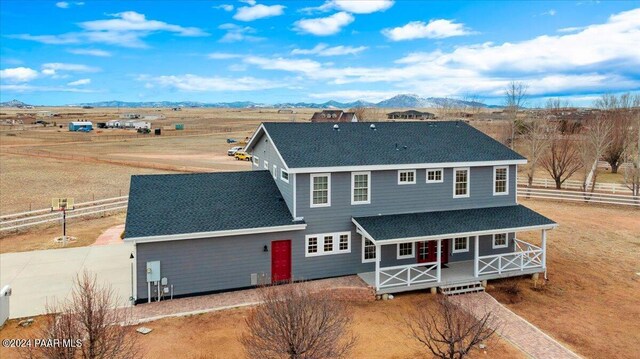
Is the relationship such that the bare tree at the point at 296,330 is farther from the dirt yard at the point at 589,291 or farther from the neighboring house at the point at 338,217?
the dirt yard at the point at 589,291

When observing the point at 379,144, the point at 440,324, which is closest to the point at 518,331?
the point at 440,324

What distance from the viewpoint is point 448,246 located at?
21250 millimetres

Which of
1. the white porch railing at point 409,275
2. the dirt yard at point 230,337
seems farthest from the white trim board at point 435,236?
the dirt yard at point 230,337

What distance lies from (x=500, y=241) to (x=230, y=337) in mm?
14399

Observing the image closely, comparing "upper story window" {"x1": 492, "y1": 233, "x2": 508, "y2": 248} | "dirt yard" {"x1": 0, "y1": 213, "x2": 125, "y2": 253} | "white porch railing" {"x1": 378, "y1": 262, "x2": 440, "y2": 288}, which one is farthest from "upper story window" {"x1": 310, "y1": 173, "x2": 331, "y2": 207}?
"dirt yard" {"x1": 0, "y1": 213, "x2": 125, "y2": 253}

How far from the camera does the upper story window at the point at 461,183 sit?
2152cm

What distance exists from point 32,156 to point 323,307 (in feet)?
222

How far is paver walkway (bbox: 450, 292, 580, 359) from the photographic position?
13.8m

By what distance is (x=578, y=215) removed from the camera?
3200 cm

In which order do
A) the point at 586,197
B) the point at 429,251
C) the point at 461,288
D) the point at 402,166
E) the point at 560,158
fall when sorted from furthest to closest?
1. the point at 560,158
2. the point at 586,197
3. the point at 429,251
4. the point at 402,166
5. the point at 461,288

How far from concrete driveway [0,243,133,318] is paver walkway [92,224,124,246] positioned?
0.86 meters

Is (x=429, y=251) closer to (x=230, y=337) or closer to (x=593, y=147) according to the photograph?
(x=230, y=337)

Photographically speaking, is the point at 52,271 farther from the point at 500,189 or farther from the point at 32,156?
the point at 32,156

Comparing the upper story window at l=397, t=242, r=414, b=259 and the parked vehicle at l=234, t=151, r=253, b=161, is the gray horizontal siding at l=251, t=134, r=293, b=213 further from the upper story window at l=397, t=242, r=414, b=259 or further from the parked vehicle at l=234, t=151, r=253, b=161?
the parked vehicle at l=234, t=151, r=253, b=161
